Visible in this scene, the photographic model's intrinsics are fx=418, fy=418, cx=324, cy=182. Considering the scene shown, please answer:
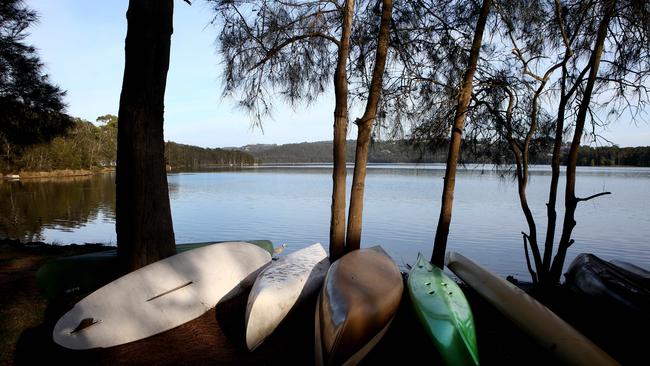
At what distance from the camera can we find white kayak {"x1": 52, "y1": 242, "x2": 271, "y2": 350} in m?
3.08

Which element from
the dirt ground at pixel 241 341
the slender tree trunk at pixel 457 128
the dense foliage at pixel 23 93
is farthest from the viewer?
the dense foliage at pixel 23 93

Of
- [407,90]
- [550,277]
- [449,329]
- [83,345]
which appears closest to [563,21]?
[407,90]

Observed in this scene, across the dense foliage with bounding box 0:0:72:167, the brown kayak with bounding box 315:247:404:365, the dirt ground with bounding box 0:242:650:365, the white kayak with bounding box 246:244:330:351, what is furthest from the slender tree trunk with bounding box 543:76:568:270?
the dense foliage with bounding box 0:0:72:167

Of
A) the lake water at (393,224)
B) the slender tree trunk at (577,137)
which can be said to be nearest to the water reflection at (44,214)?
the lake water at (393,224)

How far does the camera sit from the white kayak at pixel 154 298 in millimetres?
3084

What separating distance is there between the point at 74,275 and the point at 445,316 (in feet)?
11.4

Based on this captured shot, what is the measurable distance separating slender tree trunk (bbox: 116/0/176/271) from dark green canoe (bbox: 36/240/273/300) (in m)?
0.44

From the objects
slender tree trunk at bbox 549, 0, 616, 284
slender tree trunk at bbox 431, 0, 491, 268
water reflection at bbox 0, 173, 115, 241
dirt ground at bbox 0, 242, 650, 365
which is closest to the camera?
dirt ground at bbox 0, 242, 650, 365

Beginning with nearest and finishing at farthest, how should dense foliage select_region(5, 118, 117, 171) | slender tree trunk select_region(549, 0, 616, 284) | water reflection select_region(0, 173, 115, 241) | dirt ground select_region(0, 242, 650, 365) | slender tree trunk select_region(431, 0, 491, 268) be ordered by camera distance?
dirt ground select_region(0, 242, 650, 365) < slender tree trunk select_region(549, 0, 616, 284) < slender tree trunk select_region(431, 0, 491, 268) < water reflection select_region(0, 173, 115, 241) < dense foliage select_region(5, 118, 117, 171)

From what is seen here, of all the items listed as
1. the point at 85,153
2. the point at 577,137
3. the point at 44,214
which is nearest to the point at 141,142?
the point at 577,137

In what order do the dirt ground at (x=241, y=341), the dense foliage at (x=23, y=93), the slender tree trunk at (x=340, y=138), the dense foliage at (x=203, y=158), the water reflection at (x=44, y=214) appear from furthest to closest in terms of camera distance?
the dense foliage at (x=203, y=158), the water reflection at (x=44, y=214), the dense foliage at (x=23, y=93), the slender tree trunk at (x=340, y=138), the dirt ground at (x=241, y=341)

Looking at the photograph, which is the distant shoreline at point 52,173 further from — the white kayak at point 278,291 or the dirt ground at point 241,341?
the white kayak at point 278,291

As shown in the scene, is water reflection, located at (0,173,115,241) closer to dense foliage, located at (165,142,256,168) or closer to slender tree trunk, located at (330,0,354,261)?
slender tree trunk, located at (330,0,354,261)

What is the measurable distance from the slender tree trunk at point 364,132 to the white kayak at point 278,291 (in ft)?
2.37
